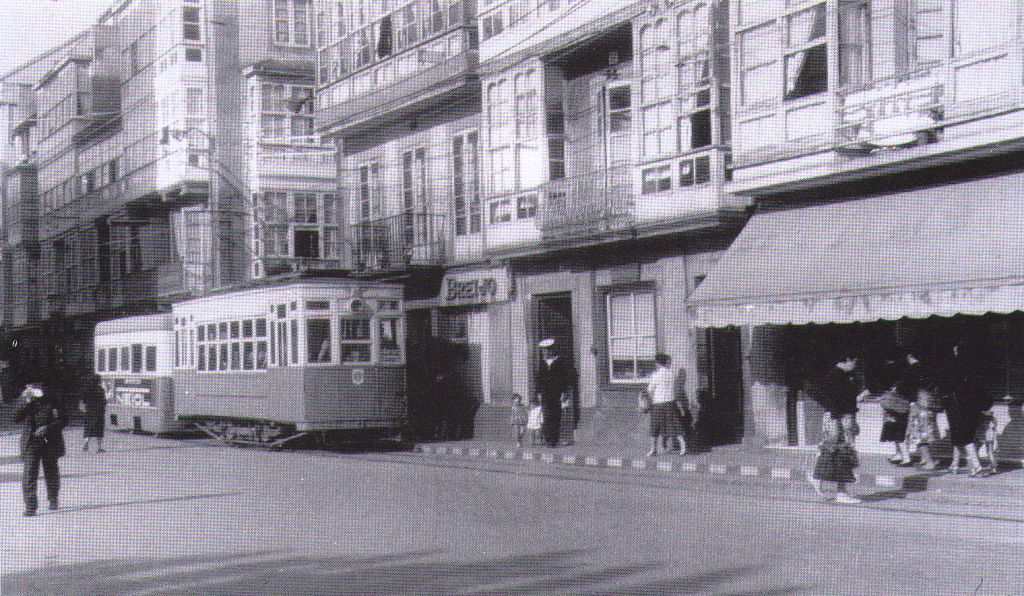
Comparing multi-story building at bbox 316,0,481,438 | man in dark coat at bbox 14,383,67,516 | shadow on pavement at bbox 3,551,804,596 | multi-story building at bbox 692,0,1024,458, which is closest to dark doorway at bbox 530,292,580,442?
multi-story building at bbox 316,0,481,438

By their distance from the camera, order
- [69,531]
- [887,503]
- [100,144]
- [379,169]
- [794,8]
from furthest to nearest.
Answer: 1. [100,144]
2. [379,169]
3. [794,8]
4. [887,503]
5. [69,531]

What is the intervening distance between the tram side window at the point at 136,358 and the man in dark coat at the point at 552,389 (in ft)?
47.4

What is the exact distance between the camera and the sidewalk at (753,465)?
1520 cm

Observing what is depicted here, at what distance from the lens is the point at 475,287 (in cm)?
2923

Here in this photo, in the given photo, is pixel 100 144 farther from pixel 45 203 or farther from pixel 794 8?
pixel 794 8

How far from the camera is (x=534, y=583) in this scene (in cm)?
975

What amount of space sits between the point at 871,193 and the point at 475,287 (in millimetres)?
12107

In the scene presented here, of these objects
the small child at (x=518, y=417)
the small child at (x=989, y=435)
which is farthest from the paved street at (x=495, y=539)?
the small child at (x=518, y=417)

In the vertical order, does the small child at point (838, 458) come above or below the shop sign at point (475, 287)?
below

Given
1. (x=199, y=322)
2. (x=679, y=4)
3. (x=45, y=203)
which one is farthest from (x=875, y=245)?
(x=45, y=203)

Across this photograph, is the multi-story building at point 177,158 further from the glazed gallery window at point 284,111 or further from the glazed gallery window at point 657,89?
the glazed gallery window at point 657,89

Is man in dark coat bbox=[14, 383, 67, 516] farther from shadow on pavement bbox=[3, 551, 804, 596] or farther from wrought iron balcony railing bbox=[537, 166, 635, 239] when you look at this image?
wrought iron balcony railing bbox=[537, 166, 635, 239]

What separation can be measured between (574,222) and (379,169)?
980cm

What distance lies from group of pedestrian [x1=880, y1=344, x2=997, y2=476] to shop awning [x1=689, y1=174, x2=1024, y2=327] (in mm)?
896
